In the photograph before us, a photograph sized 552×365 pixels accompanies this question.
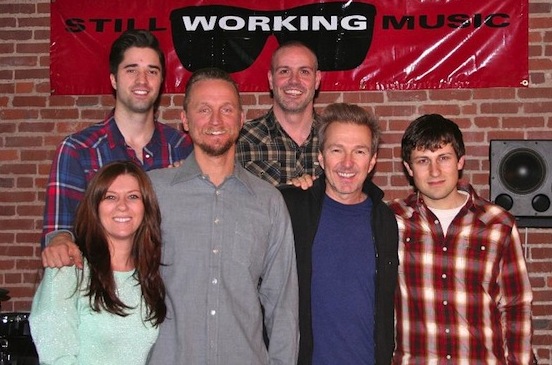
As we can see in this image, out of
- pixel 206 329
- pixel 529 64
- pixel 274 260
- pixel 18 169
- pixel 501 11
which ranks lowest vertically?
pixel 206 329

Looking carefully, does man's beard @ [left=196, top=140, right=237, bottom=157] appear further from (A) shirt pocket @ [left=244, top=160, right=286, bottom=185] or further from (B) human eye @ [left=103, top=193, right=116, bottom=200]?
(A) shirt pocket @ [left=244, top=160, right=286, bottom=185]

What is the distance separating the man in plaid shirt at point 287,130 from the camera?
3.58 metres

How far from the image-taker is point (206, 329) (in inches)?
→ 103

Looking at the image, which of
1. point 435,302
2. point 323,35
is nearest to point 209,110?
point 435,302

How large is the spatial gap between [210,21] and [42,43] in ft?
3.79

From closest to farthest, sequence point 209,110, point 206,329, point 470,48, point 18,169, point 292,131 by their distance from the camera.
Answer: point 206,329
point 209,110
point 292,131
point 470,48
point 18,169

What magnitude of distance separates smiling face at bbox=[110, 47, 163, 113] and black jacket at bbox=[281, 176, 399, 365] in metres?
0.76

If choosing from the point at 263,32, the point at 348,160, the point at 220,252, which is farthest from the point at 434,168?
the point at 263,32

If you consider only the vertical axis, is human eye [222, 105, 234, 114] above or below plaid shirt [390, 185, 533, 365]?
above

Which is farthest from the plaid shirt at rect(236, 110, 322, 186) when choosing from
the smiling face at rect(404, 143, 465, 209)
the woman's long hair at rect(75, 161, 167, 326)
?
the woman's long hair at rect(75, 161, 167, 326)

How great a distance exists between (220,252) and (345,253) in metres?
0.51

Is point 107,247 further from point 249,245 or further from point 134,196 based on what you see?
point 249,245

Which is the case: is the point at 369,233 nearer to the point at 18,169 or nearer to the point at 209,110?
the point at 209,110

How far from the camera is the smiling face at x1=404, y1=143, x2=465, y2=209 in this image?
2.95m
